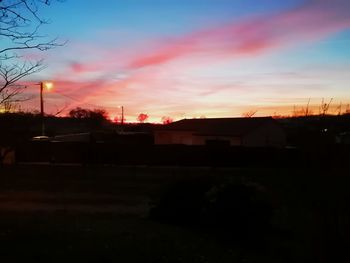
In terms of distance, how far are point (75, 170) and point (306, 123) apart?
1223 inches

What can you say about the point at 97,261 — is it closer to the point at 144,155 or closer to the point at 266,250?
the point at 266,250

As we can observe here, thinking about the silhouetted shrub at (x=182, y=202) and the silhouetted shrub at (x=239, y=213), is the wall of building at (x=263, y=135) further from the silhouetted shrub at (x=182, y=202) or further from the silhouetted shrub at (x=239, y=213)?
the silhouetted shrub at (x=239, y=213)

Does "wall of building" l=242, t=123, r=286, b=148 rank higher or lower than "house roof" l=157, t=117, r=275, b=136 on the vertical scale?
lower

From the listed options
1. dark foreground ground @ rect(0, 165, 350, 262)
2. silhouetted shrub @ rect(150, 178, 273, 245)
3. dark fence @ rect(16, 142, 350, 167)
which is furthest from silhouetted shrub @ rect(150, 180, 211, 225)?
dark fence @ rect(16, 142, 350, 167)

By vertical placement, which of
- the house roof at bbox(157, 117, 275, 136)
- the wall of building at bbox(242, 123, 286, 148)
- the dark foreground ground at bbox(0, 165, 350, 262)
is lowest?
the dark foreground ground at bbox(0, 165, 350, 262)

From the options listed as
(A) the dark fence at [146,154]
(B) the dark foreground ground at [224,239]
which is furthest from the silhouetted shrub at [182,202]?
(A) the dark fence at [146,154]

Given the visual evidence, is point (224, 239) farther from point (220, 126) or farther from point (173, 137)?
point (173, 137)

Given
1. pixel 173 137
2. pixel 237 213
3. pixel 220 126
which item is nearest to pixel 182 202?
pixel 237 213

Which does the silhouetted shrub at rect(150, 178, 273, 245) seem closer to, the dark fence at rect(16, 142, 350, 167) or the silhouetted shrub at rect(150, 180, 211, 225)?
the silhouetted shrub at rect(150, 180, 211, 225)

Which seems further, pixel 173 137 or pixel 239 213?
pixel 173 137

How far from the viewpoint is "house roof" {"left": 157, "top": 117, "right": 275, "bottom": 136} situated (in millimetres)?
59969

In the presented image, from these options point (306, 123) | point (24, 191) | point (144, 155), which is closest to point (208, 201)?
point (306, 123)

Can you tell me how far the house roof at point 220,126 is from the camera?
59969mm

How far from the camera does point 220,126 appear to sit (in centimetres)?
6294
